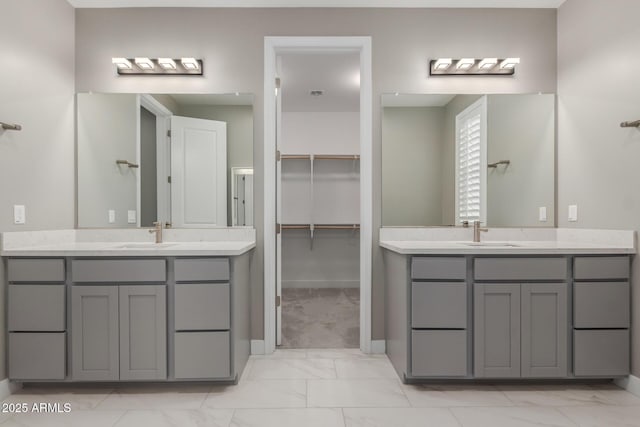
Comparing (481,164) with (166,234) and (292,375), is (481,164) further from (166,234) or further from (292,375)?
(166,234)

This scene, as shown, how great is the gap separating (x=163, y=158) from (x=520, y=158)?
271 cm

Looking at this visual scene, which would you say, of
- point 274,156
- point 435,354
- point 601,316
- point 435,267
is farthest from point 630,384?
point 274,156

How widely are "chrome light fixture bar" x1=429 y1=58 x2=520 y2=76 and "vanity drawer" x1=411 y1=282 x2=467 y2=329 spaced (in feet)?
5.29

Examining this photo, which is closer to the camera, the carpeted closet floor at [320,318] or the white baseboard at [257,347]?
the white baseboard at [257,347]

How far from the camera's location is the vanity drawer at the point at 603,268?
2238 millimetres

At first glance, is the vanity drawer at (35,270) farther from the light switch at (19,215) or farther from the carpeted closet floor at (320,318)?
the carpeted closet floor at (320,318)

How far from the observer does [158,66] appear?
2779 mm

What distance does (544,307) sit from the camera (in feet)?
7.29

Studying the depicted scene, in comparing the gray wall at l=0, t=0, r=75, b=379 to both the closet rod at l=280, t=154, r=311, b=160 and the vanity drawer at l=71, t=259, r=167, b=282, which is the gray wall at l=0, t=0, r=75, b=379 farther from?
the closet rod at l=280, t=154, r=311, b=160

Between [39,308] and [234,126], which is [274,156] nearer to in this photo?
[234,126]

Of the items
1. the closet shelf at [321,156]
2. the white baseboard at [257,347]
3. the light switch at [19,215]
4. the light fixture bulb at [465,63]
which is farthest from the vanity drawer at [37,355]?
the closet shelf at [321,156]

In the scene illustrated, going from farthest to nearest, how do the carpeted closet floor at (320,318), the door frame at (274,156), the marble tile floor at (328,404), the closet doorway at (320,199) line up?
the closet doorway at (320,199) < the carpeted closet floor at (320,318) < the door frame at (274,156) < the marble tile floor at (328,404)

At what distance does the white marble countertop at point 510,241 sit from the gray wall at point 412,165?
114mm

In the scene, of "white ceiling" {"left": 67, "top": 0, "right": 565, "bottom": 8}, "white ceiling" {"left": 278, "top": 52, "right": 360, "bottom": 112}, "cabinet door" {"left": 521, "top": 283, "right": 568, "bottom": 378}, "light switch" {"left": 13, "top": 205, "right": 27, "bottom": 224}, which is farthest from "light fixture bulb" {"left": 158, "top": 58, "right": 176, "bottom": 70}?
"cabinet door" {"left": 521, "top": 283, "right": 568, "bottom": 378}
